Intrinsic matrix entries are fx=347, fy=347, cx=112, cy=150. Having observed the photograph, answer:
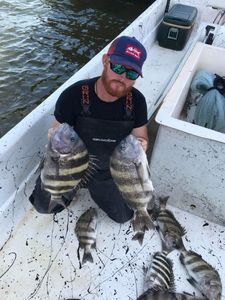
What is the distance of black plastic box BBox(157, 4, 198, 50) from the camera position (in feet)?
19.5

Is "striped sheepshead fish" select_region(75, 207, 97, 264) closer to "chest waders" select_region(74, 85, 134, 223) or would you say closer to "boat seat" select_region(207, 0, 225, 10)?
"chest waders" select_region(74, 85, 134, 223)

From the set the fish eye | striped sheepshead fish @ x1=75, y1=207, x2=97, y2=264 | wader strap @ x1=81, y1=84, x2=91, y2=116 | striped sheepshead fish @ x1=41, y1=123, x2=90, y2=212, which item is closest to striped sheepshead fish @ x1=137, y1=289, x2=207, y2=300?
striped sheepshead fish @ x1=75, y1=207, x2=97, y2=264

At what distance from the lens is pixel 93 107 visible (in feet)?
9.66

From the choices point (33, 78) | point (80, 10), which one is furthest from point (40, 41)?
point (80, 10)

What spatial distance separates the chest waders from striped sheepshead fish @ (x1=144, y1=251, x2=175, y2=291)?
555 mm

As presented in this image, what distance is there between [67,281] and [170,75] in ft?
12.2

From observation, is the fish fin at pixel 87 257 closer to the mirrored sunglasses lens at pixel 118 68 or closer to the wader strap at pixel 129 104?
the wader strap at pixel 129 104

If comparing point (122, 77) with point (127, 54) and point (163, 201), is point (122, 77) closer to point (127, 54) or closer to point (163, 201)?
point (127, 54)

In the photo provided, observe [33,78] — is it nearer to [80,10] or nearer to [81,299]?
[80,10]

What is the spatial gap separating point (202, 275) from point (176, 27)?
435cm

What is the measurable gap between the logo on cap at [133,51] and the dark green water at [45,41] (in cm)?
404

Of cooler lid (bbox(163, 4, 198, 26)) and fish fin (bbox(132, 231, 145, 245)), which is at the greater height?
cooler lid (bbox(163, 4, 198, 26))

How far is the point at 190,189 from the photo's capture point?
3.53 meters

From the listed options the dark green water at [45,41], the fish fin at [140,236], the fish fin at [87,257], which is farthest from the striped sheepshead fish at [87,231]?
the dark green water at [45,41]
